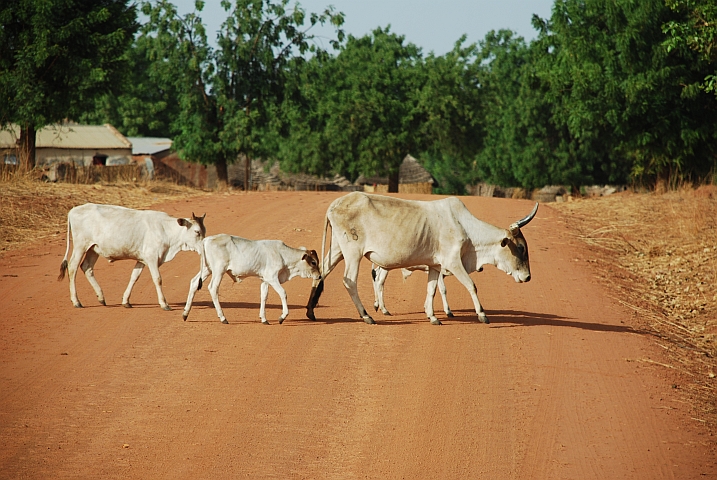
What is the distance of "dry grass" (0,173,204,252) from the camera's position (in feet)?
57.1

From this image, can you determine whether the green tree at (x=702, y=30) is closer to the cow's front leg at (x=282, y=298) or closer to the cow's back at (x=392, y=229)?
the cow's back at (x=392, y=229)

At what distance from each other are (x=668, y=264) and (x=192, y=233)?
9.21 meters

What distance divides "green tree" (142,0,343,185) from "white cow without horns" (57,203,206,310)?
19358 millimetres

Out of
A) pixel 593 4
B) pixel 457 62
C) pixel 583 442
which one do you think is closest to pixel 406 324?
pixel 583 442

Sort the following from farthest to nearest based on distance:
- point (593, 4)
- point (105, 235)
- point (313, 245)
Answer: point (593, 4) → point (313, 245) → point (105, 235)

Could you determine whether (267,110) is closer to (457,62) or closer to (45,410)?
(457,62)

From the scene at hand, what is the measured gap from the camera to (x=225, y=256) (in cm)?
1080

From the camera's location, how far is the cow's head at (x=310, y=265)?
36.4 ft

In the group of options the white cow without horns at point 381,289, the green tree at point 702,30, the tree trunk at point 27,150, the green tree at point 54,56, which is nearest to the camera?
the white cow without horns at point 381,289

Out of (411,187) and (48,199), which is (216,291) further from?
(411,187)

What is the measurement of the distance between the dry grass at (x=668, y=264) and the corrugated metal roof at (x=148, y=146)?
3019 cm

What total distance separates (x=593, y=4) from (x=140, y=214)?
2093 centimetres

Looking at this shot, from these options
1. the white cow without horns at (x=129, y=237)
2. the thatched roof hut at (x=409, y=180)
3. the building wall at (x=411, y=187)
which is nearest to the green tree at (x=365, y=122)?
the building wall at (x=411, y=187)

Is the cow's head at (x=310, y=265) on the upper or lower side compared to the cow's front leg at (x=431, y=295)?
upper
